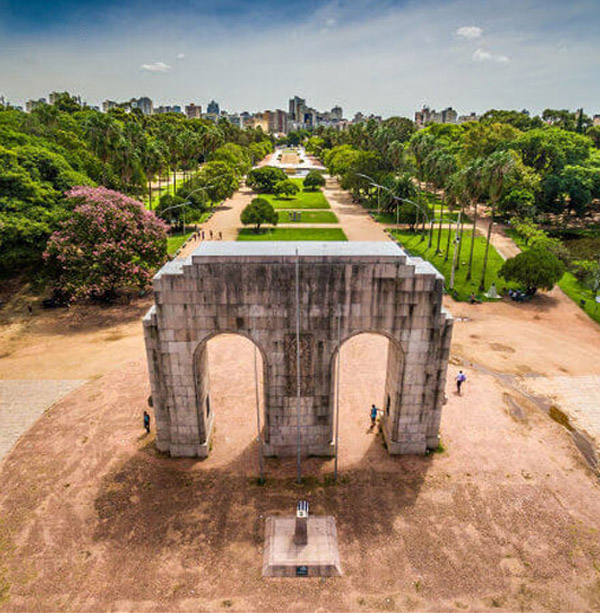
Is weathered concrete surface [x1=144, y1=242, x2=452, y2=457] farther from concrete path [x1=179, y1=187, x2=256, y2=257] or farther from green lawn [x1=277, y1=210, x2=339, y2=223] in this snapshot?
green lawn [x1=277, y1=210, x2=339, y2=223]

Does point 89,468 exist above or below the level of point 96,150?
below

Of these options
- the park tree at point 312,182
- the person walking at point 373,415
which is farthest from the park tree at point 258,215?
the person walking at point 373,415

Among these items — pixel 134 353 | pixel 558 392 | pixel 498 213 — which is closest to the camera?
pixel 558 392

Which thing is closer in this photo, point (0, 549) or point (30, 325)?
point (0, 549)

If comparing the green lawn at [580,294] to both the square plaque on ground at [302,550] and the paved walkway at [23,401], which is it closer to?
the square plaque on ground at [302,550]

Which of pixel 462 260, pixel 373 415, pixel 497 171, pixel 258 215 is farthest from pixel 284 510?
pixel 258 215

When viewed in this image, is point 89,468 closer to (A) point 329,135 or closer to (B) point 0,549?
(B) point 0,549

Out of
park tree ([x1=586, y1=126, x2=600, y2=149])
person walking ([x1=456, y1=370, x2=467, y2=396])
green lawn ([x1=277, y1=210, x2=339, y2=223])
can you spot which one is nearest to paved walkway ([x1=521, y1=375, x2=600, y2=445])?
person walking ([x1=456, y1=370, x2=467, y2=396])

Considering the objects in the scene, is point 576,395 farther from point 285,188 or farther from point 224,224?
point 285,188

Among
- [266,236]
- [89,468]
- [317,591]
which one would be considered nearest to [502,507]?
[317,591]
